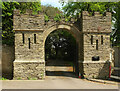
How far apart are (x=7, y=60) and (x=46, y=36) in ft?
13.4

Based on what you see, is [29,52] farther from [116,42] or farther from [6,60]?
[116,42]

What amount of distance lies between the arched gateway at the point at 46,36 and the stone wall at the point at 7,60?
1255 millimetres

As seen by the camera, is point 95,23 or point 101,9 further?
point 101,9

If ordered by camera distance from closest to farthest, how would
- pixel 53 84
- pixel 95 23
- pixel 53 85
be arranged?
pixel 53 85 < pixel 53 84 < pixel 95 23

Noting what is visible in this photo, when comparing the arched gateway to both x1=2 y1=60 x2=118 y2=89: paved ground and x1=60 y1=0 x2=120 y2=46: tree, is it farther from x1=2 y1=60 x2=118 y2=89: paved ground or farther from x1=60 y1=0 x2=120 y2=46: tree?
x1=60 y1=0 x2=120 y2=46: tree

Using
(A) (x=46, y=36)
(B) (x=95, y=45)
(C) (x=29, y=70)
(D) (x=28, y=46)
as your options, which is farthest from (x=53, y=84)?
(B) (x=95, y=45)

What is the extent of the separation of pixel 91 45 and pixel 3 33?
9921 mm

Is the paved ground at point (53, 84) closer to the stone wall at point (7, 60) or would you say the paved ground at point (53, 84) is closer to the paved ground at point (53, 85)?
the paved ground at point (53, 85)

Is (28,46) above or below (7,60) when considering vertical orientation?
above

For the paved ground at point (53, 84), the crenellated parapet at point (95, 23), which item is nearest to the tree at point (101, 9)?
the crenellated parapet at point (95, 23)

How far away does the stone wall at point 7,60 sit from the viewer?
46.8 ft

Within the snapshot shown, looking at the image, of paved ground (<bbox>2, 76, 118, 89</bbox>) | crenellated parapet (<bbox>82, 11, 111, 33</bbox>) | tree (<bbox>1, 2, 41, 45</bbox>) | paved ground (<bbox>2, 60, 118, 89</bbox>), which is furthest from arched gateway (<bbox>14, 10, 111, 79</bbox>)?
tree (<bbox>1, 2, 41, 45</bbox>)

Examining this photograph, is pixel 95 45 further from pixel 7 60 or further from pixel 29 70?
pixel 7 60

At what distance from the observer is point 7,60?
14336mm
